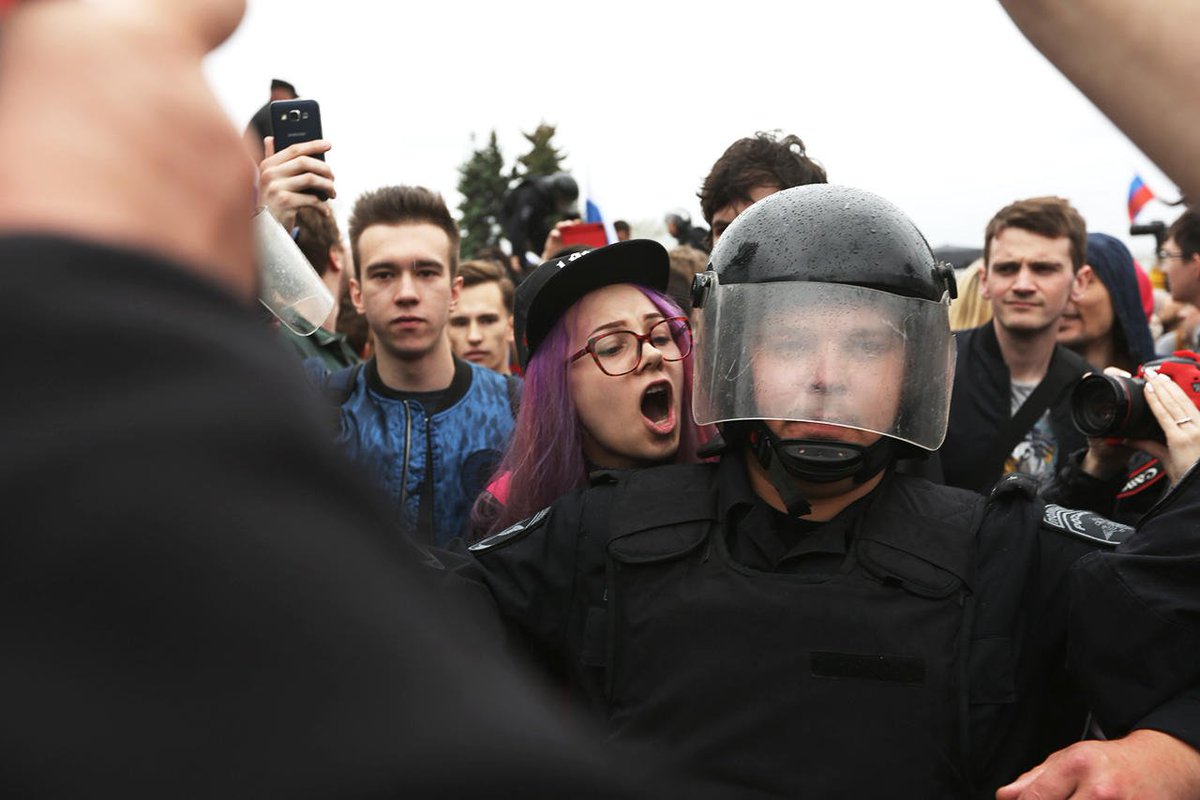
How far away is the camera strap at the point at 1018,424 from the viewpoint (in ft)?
12.1

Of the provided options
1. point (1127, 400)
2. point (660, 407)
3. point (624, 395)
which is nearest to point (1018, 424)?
point (1127, 400)

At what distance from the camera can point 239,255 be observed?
0.47m

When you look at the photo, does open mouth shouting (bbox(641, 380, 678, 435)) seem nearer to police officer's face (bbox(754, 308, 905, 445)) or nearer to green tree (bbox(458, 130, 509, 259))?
police officer's face (bbox(754, 308, 905, 445))

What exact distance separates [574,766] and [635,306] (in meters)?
2.62

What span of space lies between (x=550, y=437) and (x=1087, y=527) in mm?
1336

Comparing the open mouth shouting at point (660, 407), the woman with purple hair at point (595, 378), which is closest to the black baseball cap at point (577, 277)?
the woman with purple hair at point (595, 378)

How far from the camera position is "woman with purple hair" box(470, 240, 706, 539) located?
2873 mm

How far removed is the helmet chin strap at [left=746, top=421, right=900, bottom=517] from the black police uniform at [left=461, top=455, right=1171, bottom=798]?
0.06 metres

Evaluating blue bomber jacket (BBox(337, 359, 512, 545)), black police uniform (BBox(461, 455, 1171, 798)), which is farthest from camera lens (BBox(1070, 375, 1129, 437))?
blue bomber jacket (BBox(337, 359, 512, 545))

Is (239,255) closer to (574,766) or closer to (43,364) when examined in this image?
(43,364)

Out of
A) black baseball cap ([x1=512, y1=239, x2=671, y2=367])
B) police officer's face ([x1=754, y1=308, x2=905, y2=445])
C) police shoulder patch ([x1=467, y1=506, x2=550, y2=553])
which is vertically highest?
black baseball cap ([x1=512, y1=239, x2=671, y2=367])

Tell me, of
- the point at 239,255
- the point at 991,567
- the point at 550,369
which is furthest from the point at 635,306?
the point at 239,255

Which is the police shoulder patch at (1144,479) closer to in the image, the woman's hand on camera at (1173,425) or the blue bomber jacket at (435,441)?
the woman's hand on camera at (1173,425)

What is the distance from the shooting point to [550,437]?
2.89 metres
